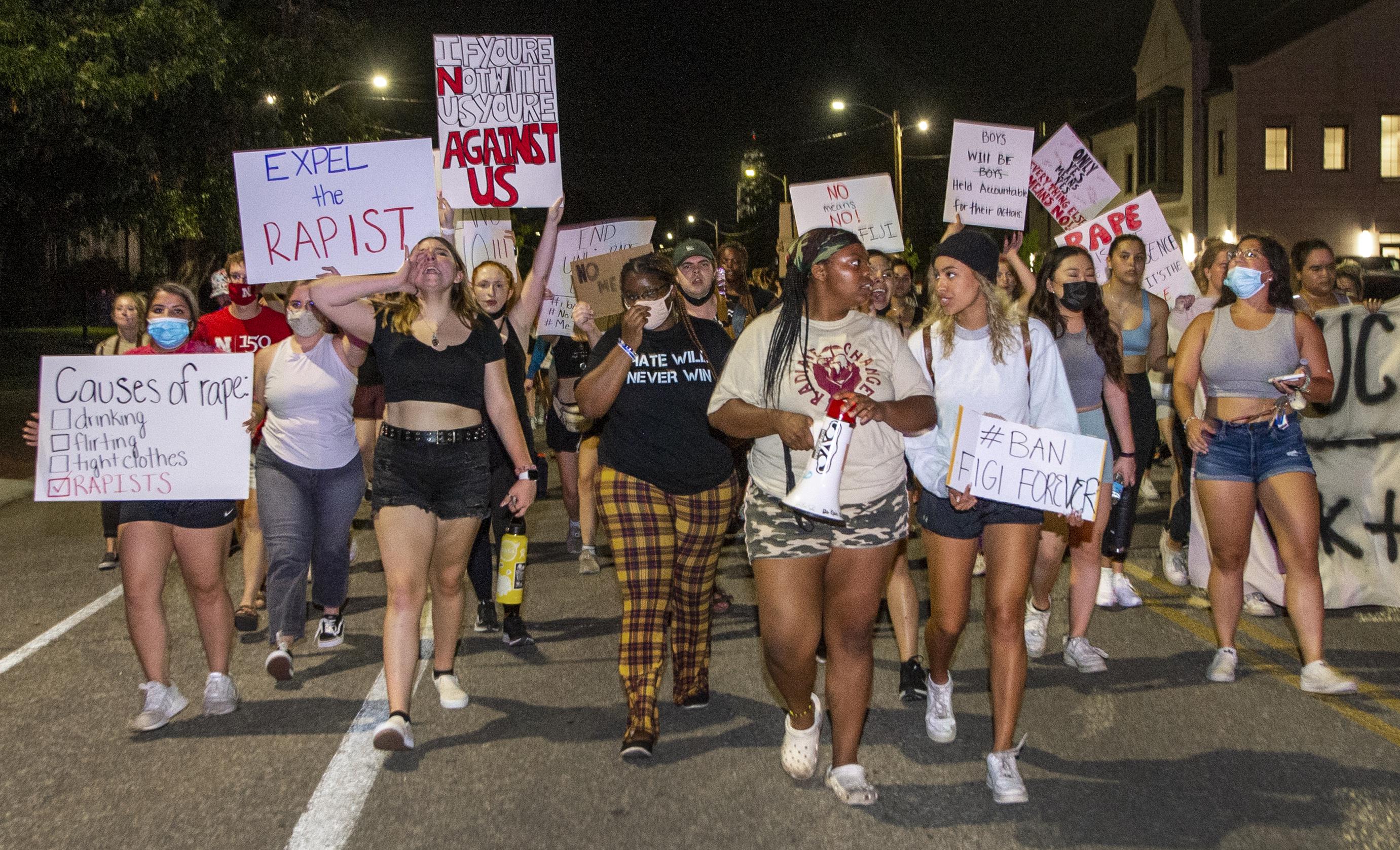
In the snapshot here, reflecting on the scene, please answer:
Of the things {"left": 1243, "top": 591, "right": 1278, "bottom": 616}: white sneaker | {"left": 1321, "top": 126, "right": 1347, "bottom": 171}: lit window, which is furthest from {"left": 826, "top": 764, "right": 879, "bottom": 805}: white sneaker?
{"left": 1321, "top": 126, "right": 1347, "bottom": 171}: lit window

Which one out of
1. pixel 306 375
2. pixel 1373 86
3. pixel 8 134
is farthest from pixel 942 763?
pixel 1373 86

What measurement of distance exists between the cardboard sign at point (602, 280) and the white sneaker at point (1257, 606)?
3.89m

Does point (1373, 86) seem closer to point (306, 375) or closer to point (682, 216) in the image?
point (306, 375)

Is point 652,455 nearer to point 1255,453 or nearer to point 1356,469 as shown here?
point 1255,453

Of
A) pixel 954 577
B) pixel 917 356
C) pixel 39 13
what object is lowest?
pixel 954 577

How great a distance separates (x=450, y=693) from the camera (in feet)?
19.6

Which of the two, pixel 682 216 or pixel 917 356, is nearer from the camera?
pixel 917 356

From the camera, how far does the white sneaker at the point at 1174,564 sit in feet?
27.3

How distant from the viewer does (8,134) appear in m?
20.0

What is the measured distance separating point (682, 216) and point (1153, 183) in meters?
103

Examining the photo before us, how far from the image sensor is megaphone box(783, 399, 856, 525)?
4.32 m

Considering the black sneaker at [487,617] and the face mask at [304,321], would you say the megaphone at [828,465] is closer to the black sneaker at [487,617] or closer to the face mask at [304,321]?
the face mask at [304,321]

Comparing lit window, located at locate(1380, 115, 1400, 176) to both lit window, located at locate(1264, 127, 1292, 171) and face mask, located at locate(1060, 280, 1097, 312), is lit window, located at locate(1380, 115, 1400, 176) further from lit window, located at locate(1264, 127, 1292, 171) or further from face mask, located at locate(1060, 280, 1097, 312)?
face mask, located at locate(1060, 280, 1097, 312)

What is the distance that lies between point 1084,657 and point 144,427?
4.33 metres
